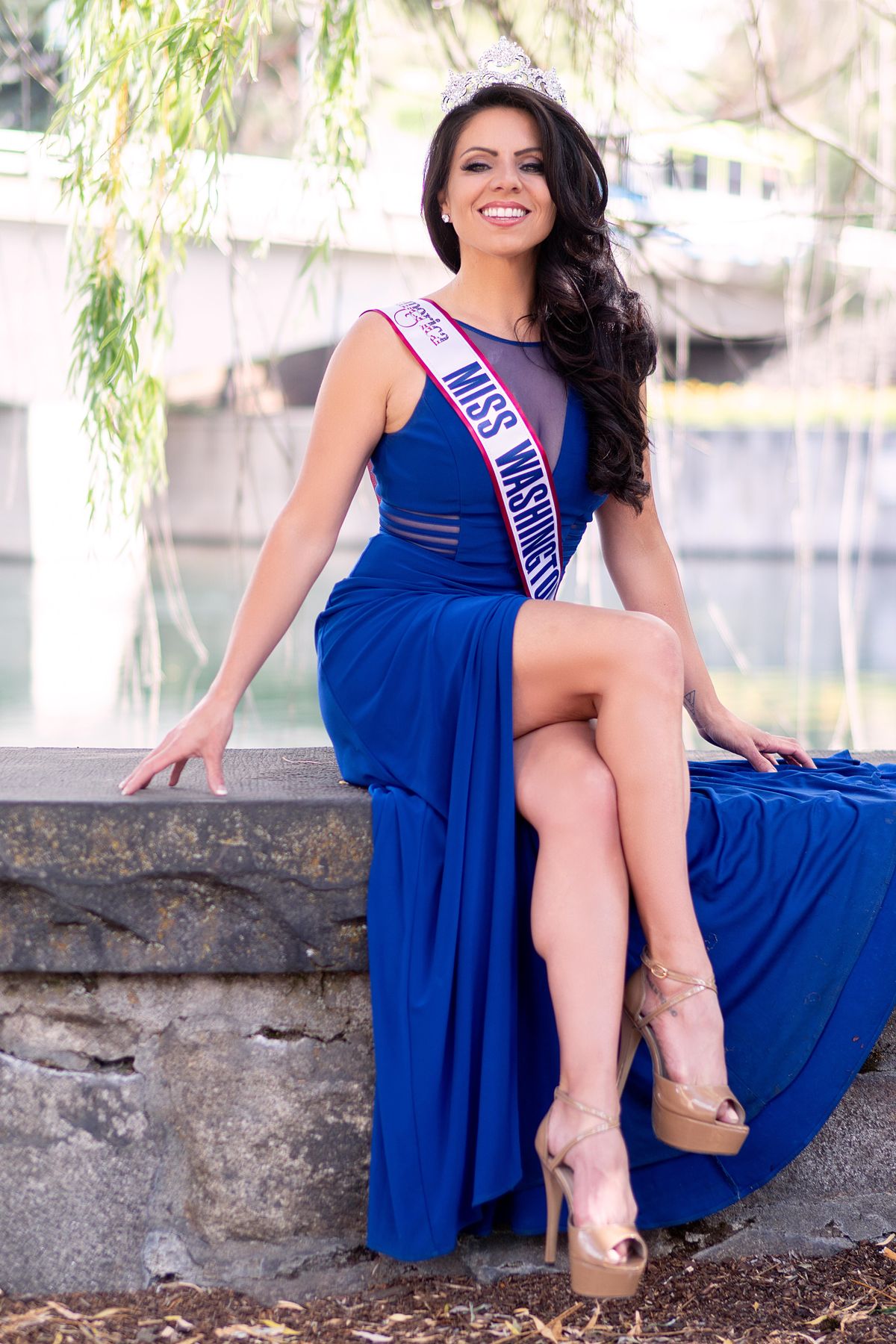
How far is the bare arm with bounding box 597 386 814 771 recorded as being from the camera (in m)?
2.24

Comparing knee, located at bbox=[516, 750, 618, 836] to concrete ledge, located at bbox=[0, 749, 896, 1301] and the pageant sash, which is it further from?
the pageant sash

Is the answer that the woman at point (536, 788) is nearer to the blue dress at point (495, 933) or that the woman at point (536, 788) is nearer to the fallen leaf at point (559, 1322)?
the blue dress at point (495, 933)

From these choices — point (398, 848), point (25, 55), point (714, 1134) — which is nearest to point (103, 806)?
point (398, 848)

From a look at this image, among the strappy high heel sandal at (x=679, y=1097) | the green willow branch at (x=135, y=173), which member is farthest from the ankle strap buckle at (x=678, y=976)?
the green willow branch at (x=135, y=173)

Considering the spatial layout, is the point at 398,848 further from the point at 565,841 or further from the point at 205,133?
the point at 205,133

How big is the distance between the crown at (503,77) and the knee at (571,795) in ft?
3.51

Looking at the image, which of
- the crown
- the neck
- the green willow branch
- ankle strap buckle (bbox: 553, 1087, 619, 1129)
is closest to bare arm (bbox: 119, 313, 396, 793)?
the neck

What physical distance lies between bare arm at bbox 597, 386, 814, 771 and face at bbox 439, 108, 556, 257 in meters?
0.34

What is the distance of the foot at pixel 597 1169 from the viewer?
159cm

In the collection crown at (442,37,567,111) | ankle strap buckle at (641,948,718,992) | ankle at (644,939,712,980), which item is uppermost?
crown at (442,37,567,111)

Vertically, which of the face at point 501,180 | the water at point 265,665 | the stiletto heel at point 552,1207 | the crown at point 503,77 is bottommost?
the water at point 265,665

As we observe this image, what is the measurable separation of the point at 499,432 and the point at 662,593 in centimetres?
39

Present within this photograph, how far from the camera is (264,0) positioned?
2.50 m

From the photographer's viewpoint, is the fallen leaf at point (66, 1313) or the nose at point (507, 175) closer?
the fallen leaf at point (66, 1313)
